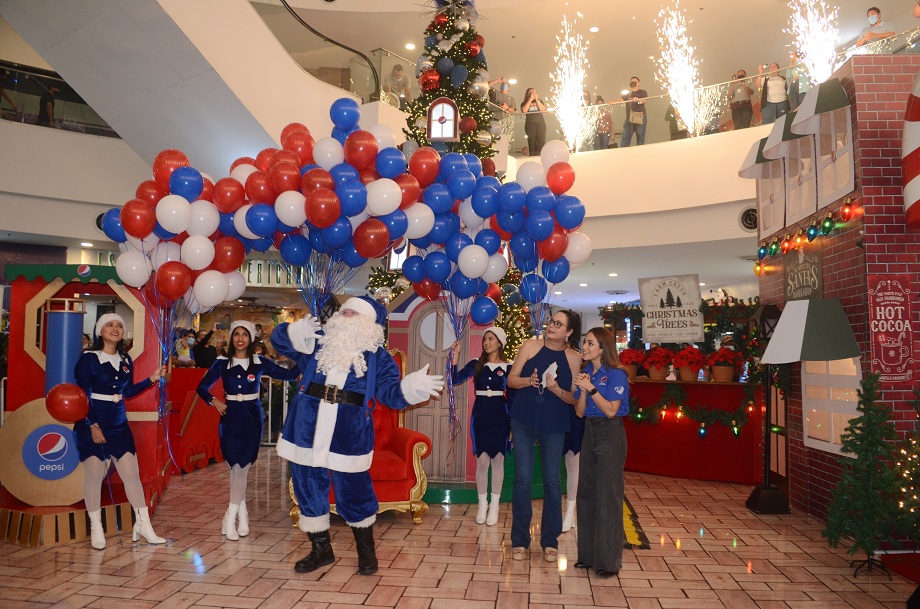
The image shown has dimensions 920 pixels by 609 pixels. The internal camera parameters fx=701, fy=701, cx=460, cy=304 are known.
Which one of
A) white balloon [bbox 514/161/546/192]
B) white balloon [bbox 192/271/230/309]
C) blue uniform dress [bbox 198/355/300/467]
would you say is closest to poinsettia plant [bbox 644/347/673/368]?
white balloon [bbox 514/161/546/192]

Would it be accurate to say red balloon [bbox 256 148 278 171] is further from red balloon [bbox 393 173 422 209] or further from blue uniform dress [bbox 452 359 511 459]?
blue uniform dress [bbox 452 359 511 459]

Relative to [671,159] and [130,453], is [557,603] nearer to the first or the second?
[130,453]

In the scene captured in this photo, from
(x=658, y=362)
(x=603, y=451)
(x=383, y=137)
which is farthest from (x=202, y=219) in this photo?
(x=658, y=362)

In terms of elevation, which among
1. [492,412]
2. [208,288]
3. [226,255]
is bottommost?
[492,412]

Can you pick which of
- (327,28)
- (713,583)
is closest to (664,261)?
(327,28)

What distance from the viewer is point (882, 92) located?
189 inches

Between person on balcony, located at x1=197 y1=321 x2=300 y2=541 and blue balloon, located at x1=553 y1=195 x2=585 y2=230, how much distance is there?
209 centimetres

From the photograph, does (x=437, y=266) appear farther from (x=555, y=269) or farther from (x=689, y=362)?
(x=689, y=362)

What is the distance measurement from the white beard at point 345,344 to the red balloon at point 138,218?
4.34 feet

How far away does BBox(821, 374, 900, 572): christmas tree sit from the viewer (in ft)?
13.3

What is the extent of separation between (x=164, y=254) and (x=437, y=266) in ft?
5.89

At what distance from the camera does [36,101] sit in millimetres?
10070

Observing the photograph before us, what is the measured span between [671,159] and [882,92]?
19.2ft

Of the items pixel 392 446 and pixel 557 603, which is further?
pixel 392 446
